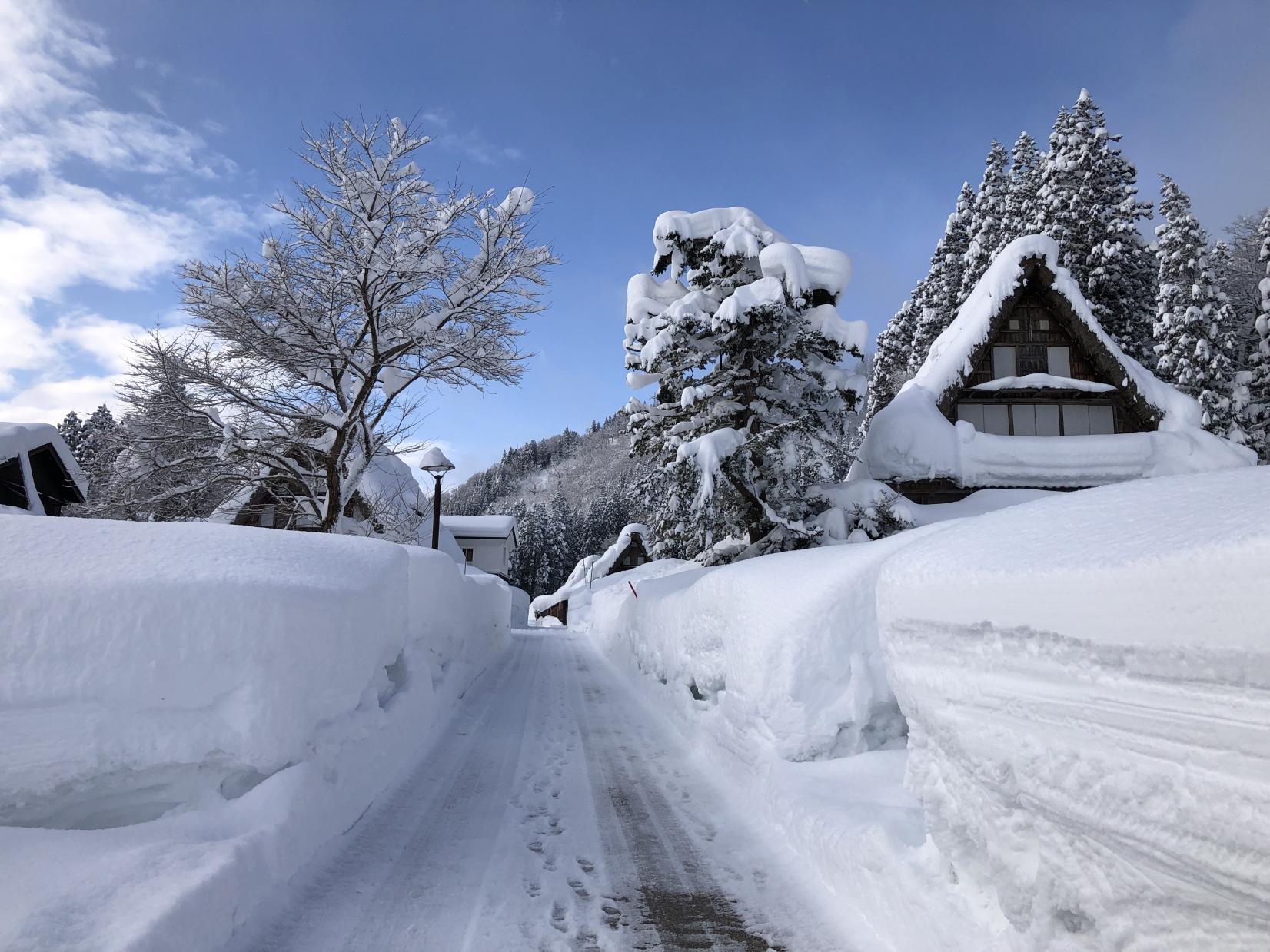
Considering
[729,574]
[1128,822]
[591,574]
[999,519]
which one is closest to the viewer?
Result: [1128,822]

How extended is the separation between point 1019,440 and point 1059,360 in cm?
281

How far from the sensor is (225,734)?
136 inches

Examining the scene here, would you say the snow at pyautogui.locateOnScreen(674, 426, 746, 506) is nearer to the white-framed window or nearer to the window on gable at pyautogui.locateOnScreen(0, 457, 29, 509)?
the white-framed window

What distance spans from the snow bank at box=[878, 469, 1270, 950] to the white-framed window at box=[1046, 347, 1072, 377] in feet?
53.2

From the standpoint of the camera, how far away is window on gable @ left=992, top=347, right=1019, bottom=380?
1695 cm

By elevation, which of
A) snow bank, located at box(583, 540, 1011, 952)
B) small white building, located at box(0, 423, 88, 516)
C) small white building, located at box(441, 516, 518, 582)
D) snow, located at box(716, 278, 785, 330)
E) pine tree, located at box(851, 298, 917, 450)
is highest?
pine tree, located at box(851, 298, 917, 450)

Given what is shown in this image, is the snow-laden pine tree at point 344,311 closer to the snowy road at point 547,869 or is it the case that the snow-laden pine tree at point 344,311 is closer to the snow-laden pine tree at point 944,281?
the snowy road at point 547,869

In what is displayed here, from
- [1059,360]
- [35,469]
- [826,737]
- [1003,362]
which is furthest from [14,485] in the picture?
[1059,360]

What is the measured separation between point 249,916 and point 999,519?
3.99 metres

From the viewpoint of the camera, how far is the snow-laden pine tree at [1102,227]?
23281 millimetres

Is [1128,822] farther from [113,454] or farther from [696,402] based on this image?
[113,454]

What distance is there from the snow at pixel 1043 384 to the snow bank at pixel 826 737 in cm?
1185

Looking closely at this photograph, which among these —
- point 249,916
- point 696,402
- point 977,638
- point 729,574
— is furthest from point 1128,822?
point 696,402

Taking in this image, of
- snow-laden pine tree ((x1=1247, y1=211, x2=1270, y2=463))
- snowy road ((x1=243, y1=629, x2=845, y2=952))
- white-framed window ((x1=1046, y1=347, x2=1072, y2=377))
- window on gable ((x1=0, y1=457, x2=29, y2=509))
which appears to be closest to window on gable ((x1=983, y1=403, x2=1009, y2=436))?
white-framed window ((x1=1046, y1=347, x2=1072, y2=377))
